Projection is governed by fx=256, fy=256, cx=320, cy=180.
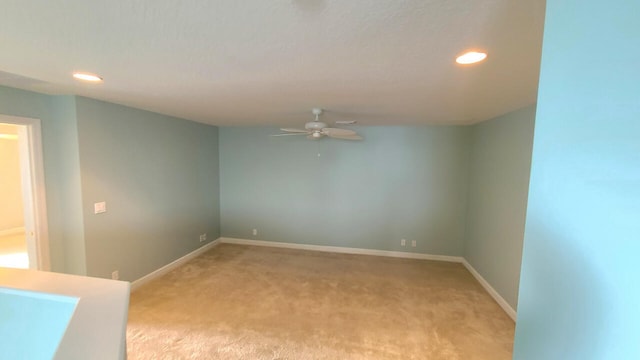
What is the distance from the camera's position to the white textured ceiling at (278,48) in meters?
1.09

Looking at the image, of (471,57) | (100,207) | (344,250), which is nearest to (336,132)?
(471,57)

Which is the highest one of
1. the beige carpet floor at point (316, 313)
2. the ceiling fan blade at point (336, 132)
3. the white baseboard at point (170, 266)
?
the ceiling fan blade at point (336, 132)

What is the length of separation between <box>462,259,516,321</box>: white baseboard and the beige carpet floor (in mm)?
65

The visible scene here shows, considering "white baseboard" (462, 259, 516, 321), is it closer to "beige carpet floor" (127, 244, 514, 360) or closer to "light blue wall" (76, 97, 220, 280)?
"beige carpet floor" (127, 244, 514, 360)

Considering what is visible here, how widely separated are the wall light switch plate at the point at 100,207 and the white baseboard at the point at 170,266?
3.42ft

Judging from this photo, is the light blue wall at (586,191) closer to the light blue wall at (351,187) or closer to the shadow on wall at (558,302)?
the shadow on wall at (558,302)


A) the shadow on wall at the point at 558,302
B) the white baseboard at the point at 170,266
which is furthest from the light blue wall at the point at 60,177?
the shadow on wall at the point at 558,302

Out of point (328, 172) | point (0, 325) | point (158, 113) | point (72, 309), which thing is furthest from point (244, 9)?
point (328, 172)

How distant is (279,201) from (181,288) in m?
2.24

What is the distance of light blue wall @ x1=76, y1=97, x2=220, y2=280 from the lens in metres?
2.84

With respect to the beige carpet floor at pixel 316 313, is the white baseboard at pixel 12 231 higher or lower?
higher

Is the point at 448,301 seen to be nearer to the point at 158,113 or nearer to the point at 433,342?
the point at 433,342

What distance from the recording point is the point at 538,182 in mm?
753

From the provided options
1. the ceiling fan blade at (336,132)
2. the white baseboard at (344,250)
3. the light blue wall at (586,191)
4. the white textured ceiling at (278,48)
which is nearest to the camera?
the light blue wall at (586,191)
